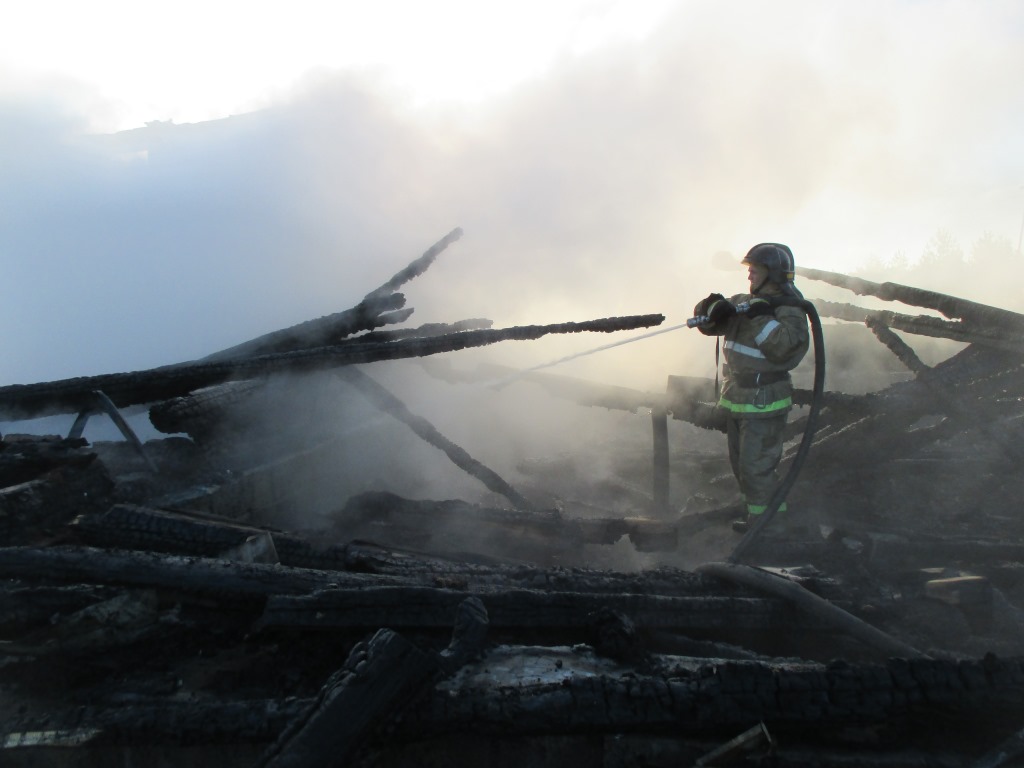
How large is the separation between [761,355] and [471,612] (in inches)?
125

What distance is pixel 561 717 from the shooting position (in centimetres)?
195

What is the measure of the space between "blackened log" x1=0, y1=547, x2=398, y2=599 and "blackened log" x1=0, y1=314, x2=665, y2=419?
2.02 metres

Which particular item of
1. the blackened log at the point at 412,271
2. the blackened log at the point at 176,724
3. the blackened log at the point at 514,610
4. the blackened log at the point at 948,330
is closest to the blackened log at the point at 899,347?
the blackened log at the point at 948,330

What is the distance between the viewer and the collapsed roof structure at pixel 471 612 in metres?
1.96

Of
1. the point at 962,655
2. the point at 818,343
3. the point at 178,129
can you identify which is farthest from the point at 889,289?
the point at 178,129

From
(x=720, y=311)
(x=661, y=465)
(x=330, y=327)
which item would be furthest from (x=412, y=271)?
(x=720, y=311)

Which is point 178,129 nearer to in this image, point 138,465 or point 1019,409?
point 138,465

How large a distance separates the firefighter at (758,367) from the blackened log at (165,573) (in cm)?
299

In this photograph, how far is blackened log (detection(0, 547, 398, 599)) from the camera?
8.99 feet

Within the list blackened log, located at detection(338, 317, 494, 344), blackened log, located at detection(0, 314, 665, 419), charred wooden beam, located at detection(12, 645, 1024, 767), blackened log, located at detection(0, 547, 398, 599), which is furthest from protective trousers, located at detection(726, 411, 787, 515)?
blackened log, located at detection(0, 547, 398, 599)

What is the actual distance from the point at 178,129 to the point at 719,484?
18063mm

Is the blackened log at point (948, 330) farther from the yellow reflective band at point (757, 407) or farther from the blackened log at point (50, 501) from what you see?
the blackened log at point (50, 501)

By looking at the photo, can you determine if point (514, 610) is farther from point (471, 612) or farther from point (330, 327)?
point (330, 327)

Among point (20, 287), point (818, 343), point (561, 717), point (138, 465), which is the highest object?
point (20, 287)
